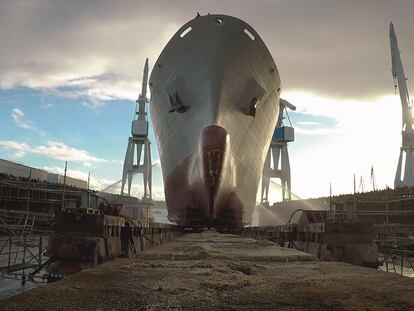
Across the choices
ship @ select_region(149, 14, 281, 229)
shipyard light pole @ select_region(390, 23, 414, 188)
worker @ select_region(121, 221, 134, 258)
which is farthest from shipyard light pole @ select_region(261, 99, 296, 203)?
worker @ select_region(121, 221, 134, 258)

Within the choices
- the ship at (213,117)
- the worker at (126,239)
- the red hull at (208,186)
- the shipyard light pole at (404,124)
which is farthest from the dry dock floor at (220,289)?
the shipyard light pole at (404,124)

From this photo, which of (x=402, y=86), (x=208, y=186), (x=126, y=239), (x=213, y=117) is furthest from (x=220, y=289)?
(x=402, y=86)

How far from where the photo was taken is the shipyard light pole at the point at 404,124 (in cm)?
5291

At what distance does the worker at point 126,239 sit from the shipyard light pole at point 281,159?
53711mm

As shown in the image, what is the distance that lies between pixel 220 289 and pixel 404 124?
56.3 meters

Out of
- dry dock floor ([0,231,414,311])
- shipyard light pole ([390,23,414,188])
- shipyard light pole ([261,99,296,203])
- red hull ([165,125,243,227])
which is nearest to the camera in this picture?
dry dock floor ([0,231,414,311])

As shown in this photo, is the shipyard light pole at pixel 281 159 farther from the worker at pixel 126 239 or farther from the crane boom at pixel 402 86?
the worker at pixel 126 239

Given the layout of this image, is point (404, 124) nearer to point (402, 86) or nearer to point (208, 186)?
point (402, 86)

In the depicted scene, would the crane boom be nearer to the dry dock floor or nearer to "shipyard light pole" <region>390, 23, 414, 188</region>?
"shipyard light pole" <region>390, 23, 414, 188</region>

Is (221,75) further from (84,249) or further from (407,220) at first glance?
(407,220)

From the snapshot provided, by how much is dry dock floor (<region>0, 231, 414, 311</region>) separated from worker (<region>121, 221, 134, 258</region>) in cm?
453

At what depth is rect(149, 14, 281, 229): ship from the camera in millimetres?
19734

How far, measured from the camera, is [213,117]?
20.1 meters

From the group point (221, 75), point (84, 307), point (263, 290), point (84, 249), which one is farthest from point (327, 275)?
point (221, 75)
